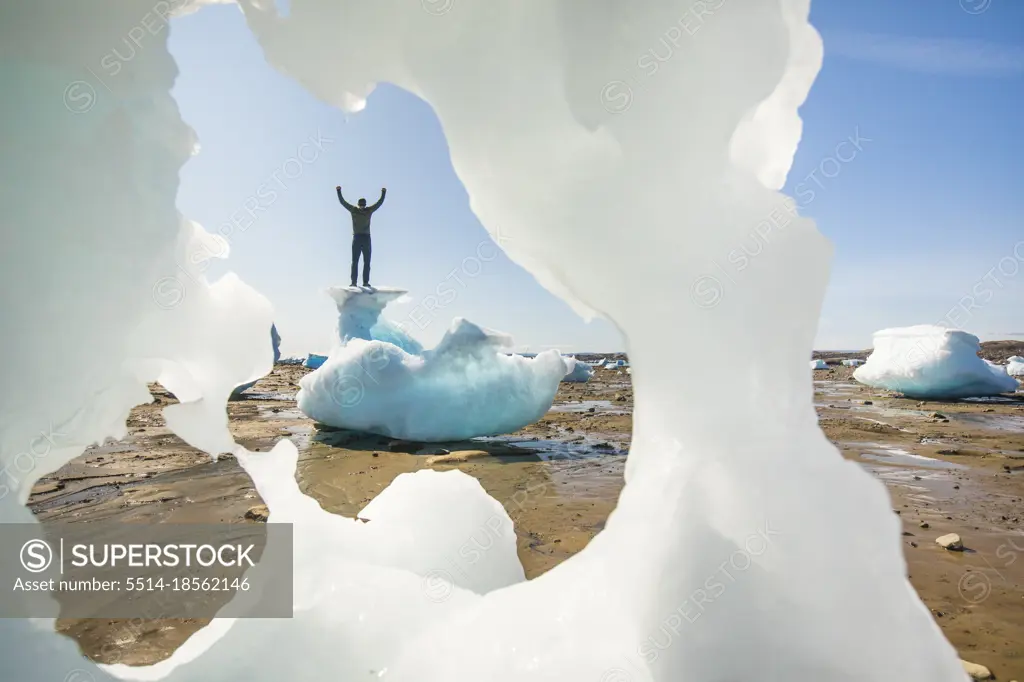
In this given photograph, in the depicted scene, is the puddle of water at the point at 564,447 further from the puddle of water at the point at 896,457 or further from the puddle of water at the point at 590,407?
the puddle of water at the point at 590,407

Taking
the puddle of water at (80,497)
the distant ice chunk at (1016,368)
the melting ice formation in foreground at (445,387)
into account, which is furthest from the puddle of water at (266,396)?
the distant ice chunk at (1016,368)

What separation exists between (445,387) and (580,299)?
5052 millimetres

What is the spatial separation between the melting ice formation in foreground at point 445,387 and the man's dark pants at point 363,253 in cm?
375

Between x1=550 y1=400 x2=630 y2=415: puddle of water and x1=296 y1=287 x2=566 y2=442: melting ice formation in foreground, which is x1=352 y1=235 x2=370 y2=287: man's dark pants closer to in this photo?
x1=296 y1=287 x2=566 y2=442: melting ice formation in foreground

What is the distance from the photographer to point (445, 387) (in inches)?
286

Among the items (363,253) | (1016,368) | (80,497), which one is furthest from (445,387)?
(1016,368)

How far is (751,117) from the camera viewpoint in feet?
7.40

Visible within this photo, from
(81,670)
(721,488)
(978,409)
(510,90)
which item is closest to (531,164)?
(510,90)

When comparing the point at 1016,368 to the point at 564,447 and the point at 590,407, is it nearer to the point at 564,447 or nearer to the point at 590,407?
the point at 590,407

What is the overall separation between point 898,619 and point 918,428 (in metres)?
9.22

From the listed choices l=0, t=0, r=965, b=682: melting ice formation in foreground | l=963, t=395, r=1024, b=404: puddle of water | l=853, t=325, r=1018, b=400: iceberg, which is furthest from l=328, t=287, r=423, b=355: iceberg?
l=963, t=395, r=1024, b=404: puddle of water

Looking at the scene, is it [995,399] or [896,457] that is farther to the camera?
[995,399]

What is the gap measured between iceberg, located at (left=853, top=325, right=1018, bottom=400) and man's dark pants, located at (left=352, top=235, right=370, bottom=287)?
13029mm

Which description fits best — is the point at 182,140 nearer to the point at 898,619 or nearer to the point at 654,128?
the point at 654,128
